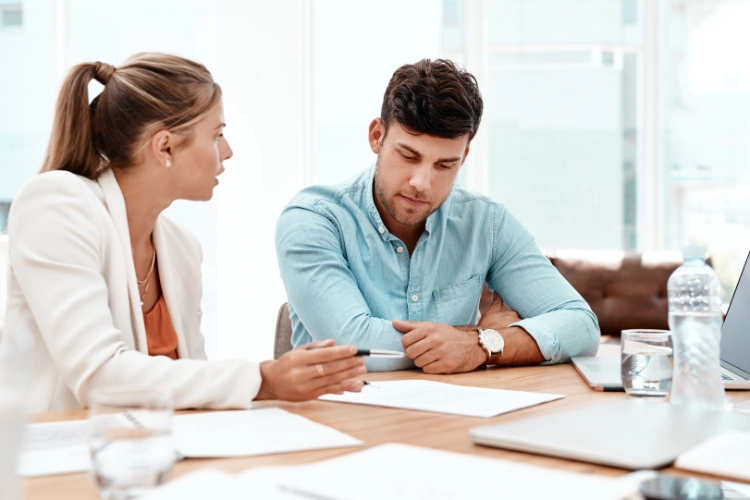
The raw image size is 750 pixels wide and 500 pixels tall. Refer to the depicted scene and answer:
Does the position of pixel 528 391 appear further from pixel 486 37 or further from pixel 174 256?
pixel 486 37

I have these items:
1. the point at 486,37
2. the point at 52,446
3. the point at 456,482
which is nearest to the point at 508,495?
the point at 456,482

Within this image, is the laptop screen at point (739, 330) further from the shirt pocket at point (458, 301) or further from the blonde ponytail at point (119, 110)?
the blonde ponytail at point (119, 110)

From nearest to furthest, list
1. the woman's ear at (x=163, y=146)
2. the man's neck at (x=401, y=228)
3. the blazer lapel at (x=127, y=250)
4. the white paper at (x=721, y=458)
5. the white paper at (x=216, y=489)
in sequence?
the white paper at (x=216, y=489)
the white paper at (x=721, y=458)
the blazer lapel at (x=127, y=250)
the woman's ear at (x=163, y=146)
the man's neck at (x=401, y=228)

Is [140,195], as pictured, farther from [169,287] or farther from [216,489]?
[216,489]

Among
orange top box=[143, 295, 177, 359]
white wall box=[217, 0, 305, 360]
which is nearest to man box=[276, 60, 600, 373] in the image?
orange top box=[143, 295, 177, 359]

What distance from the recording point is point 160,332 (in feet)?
5.49

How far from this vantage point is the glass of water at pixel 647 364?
1232 mm

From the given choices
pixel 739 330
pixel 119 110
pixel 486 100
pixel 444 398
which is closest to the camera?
pixel 444 398

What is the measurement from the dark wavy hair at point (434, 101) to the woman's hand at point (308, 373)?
2.71ft

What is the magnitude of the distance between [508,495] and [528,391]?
696 millimetres

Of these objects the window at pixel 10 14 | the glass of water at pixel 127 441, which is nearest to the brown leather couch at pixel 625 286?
the glass of water at pixel 127 441

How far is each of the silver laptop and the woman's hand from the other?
1.02ft

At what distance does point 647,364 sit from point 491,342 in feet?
1.38

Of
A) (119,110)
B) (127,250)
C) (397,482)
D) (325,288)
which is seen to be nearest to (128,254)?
(127,250)
